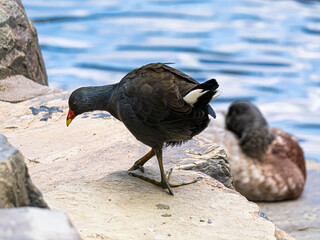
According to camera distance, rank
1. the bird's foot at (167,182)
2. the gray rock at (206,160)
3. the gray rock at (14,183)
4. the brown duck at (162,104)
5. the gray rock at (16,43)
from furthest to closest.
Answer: the gray rock at (16,43) < the gray rock at (206,160) < the bird's foot at (167,182) < the brown duck at (162,104) < the gray rock at (14,183)

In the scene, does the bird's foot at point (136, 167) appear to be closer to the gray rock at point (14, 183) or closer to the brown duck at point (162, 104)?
the brown duck at point (162, 104)

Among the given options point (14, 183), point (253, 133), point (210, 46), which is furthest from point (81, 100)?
point (210, 46)

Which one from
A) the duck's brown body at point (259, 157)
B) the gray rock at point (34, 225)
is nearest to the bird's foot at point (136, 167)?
the gray rock at point (34, 225)

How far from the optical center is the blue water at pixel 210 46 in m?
9.80

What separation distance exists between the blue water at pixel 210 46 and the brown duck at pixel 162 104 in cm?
508

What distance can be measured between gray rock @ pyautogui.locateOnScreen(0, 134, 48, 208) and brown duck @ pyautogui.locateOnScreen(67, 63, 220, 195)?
1142mm

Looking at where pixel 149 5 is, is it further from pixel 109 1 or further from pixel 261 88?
pixel 261 88

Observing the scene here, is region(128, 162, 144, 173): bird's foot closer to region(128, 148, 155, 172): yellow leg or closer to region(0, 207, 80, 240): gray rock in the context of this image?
region(128, 148, 155, 172): yellow leg

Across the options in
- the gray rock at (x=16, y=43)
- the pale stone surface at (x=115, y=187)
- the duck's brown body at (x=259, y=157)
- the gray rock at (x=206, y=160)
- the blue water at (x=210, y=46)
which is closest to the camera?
the pale stone surface at (x=115, y=187)

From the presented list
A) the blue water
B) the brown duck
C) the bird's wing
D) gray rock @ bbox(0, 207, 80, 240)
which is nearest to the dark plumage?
the blue water

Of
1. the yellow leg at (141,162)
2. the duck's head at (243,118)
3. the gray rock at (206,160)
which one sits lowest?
the duck's head at (243,118)

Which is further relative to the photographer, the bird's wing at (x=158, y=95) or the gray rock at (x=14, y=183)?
the bird's wing at (x=158, y=95)

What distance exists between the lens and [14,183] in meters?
2.36

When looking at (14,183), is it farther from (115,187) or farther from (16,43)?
(16,43)
